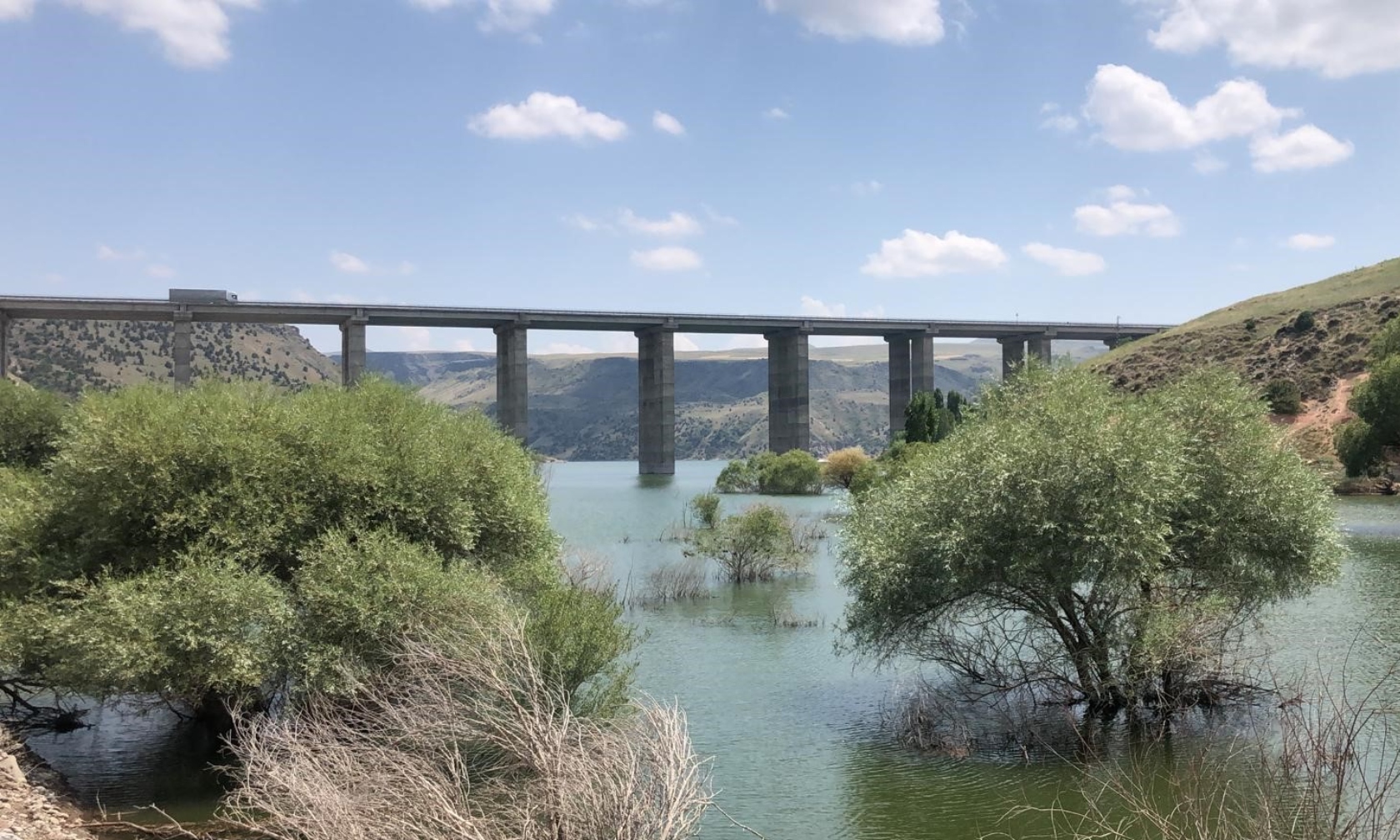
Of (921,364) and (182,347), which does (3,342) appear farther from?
(921,364)

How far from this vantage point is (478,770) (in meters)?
13.9

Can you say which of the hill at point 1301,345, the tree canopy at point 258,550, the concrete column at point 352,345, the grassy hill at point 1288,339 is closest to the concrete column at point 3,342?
the concrete column at point 352,345

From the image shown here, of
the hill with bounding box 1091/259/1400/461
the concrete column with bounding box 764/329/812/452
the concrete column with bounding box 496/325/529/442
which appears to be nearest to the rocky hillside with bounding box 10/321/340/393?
the concrete column with bounding box 496/325/529/442

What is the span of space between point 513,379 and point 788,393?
35176 mm

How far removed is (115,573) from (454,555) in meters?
6.02

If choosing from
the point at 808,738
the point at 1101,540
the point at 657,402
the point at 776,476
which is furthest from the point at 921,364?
the point at 1101,540

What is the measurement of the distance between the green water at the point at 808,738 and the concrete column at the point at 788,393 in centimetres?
9717

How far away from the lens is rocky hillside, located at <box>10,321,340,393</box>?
12962 cm

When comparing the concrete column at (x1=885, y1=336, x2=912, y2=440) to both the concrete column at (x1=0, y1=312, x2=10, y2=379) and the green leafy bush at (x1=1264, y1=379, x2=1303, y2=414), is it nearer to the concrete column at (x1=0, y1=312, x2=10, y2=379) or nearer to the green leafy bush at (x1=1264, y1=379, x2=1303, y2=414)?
the green leafy bush at (x1=1264, y1=379, x2=1303, y2=414)

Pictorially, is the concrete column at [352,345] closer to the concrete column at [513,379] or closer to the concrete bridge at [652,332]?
the concrete bridge at [652,332]

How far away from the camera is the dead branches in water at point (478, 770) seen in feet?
36.4

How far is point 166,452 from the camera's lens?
1928 centimetres

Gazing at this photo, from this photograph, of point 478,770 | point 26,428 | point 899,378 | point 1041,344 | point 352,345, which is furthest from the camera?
point 1041,344

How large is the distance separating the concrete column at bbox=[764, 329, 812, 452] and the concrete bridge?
0.49 ft
